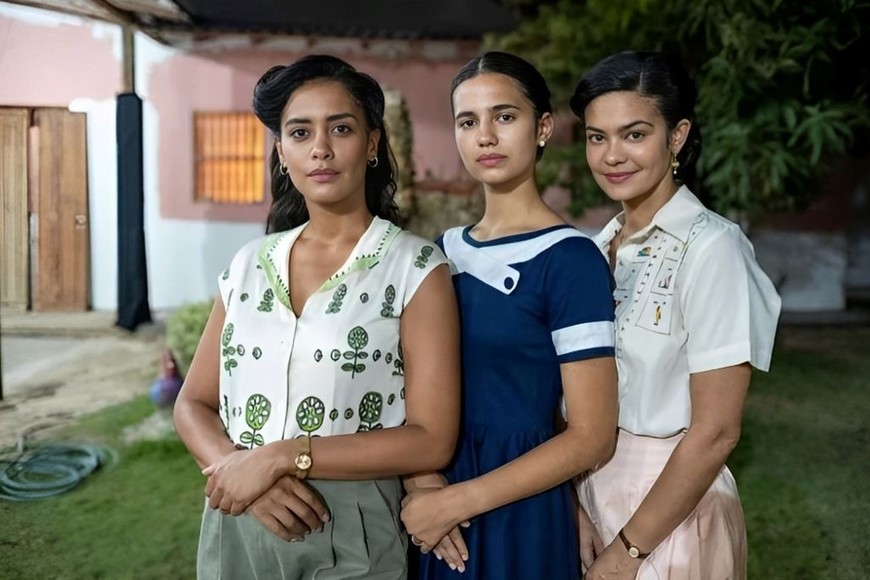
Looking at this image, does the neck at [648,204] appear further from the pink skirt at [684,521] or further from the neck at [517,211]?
the pink skirt at [684,521]

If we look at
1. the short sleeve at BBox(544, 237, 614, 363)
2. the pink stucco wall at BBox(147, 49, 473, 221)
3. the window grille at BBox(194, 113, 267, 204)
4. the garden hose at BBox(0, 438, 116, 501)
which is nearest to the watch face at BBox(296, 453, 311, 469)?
the short sleeve at BBox(544, 237, 614, 363)

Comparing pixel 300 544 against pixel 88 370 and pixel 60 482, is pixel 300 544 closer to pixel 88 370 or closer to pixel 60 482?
pixel 60 482

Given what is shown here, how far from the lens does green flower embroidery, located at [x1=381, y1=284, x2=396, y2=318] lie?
1272 millimetres

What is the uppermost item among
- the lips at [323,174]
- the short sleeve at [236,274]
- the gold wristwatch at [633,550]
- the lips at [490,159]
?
the lips at [490,159]

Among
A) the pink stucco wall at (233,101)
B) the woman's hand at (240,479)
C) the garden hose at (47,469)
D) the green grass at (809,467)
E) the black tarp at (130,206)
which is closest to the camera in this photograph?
the woman's hand at (240,479)

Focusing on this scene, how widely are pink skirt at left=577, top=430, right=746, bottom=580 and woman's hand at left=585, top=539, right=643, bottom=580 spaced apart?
0.04m

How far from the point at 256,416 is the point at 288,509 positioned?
160mm

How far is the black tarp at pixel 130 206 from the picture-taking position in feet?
7.47

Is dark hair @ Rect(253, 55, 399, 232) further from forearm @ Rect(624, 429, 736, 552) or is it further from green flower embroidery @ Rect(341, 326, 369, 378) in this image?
forearm @ Rect(624, 429, 736, 552)

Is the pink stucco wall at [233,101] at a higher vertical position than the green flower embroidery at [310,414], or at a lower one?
higher

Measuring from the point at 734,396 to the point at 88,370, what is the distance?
193cm

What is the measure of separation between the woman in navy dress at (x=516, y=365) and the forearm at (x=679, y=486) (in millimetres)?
117

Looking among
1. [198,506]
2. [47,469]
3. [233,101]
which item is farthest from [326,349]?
[233,101]

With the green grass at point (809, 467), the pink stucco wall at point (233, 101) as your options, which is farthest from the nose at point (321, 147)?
the green grass at point (809, 467)
